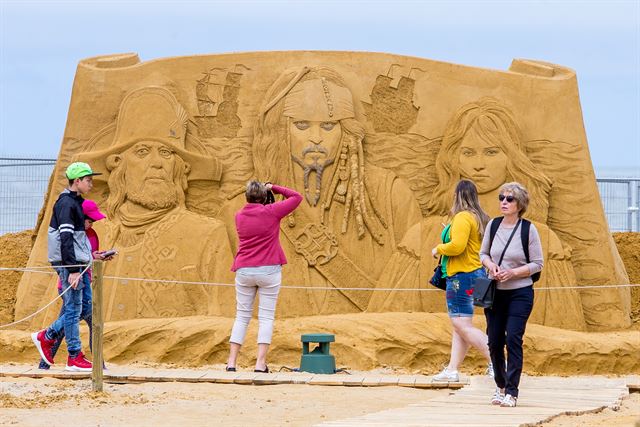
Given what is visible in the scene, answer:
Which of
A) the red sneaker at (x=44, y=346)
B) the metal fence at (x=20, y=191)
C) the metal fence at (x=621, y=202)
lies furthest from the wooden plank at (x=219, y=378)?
the metal fence at (x=621, y=202)

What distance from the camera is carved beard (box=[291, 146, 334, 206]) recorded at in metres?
12.6

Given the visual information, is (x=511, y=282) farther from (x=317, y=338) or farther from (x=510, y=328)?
(x=317, y=338)

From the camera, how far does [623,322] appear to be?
12.7 m

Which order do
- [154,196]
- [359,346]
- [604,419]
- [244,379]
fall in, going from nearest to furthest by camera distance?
1. [604,419]
2. [244,379]
3. [359,346]
4. [154,196]

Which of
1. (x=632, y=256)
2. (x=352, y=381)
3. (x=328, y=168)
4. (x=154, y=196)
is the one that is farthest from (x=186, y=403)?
(x=632, y=256)

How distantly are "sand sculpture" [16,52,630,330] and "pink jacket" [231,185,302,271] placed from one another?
6.75 feet

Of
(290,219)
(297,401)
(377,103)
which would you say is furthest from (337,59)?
(297,401)

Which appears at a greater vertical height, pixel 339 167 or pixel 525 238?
pixel 339 167

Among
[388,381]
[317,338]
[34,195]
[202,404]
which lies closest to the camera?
[202,404]

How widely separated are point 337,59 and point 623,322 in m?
Answer: 3.67

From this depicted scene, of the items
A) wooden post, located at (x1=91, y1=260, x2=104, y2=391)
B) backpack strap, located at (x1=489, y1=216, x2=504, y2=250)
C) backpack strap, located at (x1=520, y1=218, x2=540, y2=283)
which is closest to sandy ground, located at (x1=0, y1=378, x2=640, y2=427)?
wooden post, located at (x1=91, y1=260, x2=104, y2=391)

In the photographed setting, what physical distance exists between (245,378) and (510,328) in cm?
232

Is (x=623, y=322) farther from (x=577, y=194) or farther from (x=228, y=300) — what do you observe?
(x=228, y=300)

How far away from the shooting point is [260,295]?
34.3ft
